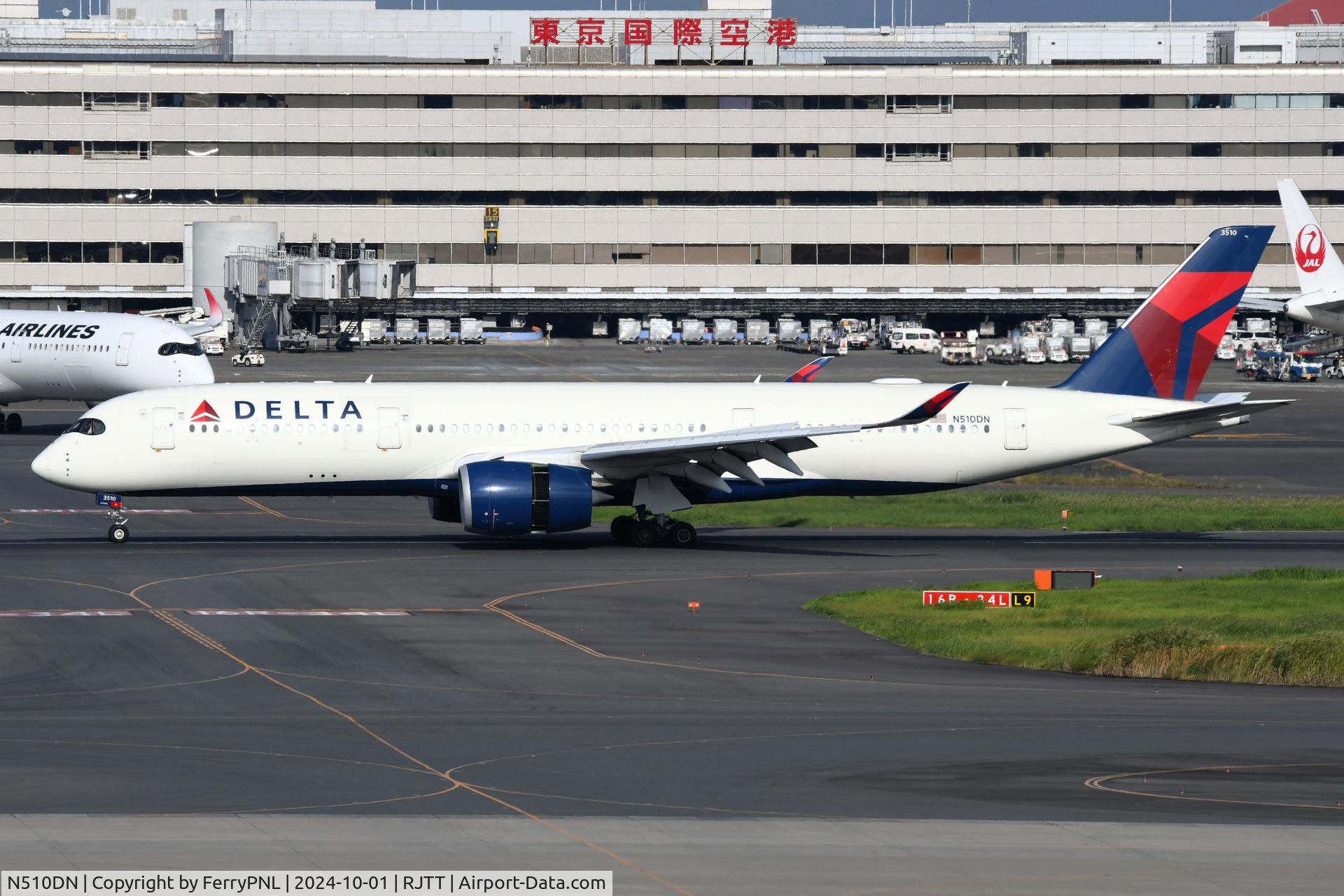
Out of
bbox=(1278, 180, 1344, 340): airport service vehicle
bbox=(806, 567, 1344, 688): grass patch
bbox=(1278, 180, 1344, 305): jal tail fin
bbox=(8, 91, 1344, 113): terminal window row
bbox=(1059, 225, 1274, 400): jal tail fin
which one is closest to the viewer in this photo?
bbox=(806, 567, 1344, 688): grass patch

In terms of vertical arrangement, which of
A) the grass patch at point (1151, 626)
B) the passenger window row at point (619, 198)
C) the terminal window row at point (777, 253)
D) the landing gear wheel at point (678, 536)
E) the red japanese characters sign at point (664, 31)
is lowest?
the landing gear wheel at point (678, 536)

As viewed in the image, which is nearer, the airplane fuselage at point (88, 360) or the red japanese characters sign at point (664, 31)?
the airplane fuselage at point (88, 360)

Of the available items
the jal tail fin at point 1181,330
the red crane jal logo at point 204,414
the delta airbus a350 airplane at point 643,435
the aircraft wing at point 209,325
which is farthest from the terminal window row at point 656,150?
the red crane jal logo at point 204,414

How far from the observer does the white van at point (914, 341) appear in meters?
149

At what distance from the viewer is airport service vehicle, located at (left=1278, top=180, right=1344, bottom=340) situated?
10238cm

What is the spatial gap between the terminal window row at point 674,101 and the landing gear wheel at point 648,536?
117m

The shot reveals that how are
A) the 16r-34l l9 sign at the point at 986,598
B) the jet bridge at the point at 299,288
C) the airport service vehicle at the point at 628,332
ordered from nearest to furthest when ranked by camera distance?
the 16r-34l l9 sign at the point at 986,598
the jet bridge at the point at 299,288
the airport service vehicle at the point at 628,332

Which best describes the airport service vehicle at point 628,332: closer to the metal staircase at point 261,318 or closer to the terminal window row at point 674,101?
the terminal window row at point 674,101

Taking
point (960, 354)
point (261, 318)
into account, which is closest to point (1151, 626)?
point (960, 354)

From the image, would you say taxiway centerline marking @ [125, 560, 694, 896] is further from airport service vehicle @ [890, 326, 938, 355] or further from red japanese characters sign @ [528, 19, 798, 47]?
red japanese characters sign @ [528, 19, 798, 47]

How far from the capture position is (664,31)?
6624 inches

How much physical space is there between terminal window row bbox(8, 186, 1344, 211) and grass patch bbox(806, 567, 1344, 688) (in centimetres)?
12100

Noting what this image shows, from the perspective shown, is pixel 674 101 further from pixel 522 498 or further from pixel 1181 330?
pixel 522 498

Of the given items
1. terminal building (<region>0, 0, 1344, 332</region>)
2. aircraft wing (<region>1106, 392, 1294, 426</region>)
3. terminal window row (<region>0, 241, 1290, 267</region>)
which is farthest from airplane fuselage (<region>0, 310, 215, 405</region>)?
terminal window row (<region>0, 241, 1290, 267</region>)
